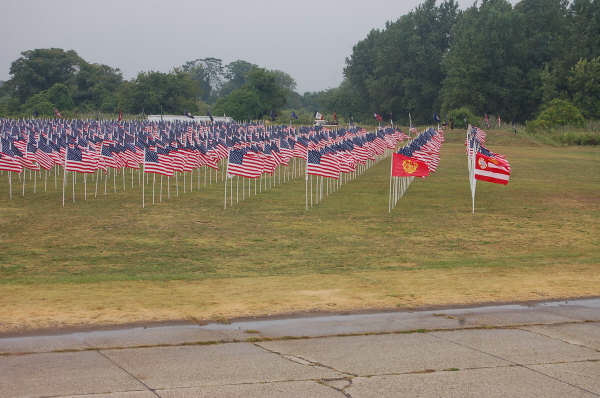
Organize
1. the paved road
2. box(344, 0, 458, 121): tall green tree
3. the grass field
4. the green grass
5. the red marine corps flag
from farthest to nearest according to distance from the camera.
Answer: box(344, 0, 458, 121): tall green tree < the red marine corps flag < the green grass < the grass field < the paved road

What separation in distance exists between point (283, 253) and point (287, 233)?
4.40m

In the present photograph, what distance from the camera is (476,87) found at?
12838cm

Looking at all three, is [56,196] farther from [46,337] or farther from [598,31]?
[598,31]

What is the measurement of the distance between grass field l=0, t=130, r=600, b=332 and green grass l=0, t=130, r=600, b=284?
7 cm

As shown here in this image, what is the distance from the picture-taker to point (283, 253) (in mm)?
24406

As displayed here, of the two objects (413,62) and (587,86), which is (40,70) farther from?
(587,86)

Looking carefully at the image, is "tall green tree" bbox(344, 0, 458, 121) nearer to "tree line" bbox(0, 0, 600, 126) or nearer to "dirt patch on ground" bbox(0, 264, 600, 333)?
"tree line" bbox(0, 0, 600, 126)

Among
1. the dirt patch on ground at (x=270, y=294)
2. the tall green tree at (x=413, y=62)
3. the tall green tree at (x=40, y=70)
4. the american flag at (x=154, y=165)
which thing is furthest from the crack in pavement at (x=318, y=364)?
the tall green tree at (x=40, y=70)

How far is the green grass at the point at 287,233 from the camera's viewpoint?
72.7 feet

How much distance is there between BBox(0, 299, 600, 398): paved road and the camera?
1056 centimetres

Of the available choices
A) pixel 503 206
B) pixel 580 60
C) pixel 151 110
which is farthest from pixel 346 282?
pixel 151 110

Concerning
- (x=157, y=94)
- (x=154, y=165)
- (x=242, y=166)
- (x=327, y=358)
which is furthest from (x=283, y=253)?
(x=157, y=94)

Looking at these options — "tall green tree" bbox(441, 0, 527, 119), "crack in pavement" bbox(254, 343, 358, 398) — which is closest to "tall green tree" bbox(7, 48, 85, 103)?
"tall green tree" bbox(441, 0, 527, 119)

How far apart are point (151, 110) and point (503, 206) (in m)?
111
